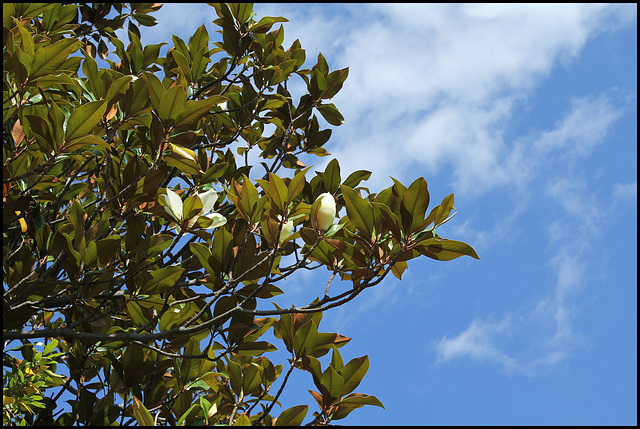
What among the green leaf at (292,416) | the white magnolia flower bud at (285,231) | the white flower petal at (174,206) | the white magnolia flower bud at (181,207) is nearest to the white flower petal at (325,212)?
the white magnolia flower bud at (285,231)

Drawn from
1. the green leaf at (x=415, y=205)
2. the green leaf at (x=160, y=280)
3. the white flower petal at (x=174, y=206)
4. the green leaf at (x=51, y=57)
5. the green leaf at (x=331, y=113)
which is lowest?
the green leaf at (x=160, y=280)

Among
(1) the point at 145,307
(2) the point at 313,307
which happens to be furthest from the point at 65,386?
(2) the point at 313,307

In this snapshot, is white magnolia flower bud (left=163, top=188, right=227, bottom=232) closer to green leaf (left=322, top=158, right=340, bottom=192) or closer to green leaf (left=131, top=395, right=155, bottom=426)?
green leaf (left=131, top=395, right=155, bottom=426)

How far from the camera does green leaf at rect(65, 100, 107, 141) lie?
195cm

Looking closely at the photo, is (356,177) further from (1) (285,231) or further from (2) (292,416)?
(2) (292,416)

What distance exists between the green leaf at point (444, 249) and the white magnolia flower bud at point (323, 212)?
0.35 meters

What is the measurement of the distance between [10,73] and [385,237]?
6.09ft

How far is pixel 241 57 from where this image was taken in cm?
358

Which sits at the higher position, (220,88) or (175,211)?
(220,88)

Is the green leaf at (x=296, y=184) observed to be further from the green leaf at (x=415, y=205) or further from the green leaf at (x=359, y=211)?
the green leaf at (x=415, y=205)

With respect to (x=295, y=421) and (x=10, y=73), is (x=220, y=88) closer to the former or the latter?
(x=10, y=73)

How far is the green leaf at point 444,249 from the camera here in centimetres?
192

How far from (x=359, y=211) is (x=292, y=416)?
0.96 metres

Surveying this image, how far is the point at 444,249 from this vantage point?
76.4 inches
